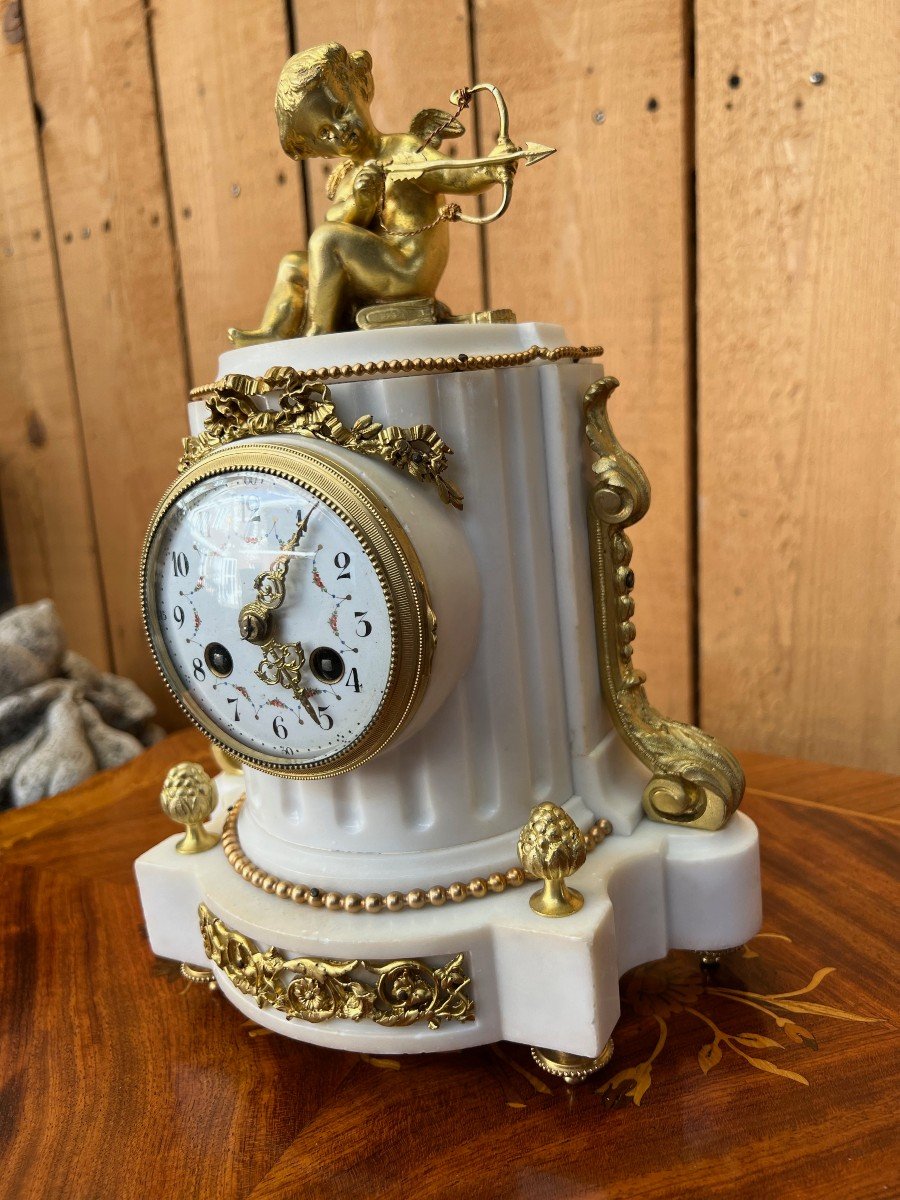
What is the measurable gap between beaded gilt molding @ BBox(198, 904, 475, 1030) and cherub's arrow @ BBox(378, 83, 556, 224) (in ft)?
1.28

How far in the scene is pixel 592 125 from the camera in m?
0.86

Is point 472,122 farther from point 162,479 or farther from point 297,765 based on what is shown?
point 297,765

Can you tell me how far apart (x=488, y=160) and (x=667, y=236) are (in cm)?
41

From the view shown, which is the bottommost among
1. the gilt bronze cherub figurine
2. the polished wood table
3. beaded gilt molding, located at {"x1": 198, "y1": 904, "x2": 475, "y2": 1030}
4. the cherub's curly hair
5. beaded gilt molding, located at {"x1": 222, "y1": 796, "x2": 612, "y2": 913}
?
the polished wood table

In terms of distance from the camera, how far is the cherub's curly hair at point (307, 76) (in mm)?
499

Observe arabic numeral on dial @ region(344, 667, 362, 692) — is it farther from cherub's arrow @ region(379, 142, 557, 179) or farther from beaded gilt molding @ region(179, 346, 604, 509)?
cherub's arrow @ region(379, 142, 557, 179)

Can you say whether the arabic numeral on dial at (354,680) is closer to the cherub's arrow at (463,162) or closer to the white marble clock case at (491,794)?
the white marble clock case at (491,794)

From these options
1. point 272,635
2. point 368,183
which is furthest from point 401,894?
point 368,183

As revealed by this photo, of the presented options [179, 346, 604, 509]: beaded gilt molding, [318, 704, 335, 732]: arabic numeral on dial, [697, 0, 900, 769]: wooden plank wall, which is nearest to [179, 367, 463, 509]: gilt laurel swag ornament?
[179, 346, 604, 509]: beaded gilt molding

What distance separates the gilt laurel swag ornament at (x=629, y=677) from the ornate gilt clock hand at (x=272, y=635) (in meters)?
0.18

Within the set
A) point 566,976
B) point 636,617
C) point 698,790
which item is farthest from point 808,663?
point 566,976

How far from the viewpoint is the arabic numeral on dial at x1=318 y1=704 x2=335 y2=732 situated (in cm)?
48

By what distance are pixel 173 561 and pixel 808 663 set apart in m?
0.60

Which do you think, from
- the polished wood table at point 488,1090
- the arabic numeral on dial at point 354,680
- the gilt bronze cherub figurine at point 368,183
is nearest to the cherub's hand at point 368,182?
the gilt bronze cherub figurine at point 368,183
